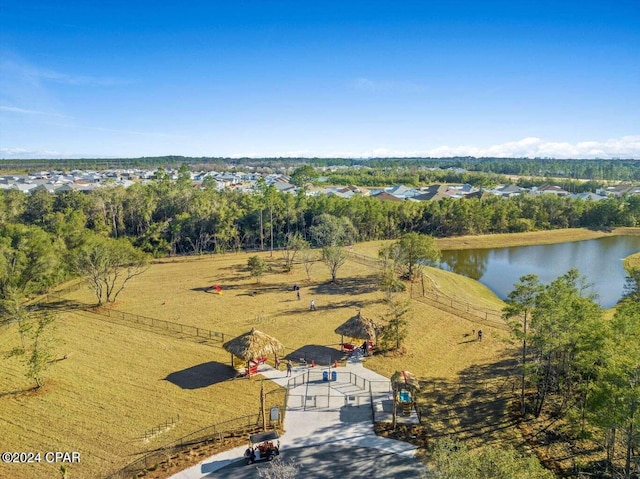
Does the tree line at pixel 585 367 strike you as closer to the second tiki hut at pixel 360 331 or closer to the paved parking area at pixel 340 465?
the paved parking area at pixel 340 465

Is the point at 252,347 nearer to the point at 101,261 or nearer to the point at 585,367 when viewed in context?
the point at 585,367

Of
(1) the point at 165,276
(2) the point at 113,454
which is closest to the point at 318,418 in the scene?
(2) the point at 113,454

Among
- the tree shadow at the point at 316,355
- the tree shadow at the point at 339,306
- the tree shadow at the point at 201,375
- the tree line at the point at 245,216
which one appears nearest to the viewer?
the tree shadow at the point at 201,375

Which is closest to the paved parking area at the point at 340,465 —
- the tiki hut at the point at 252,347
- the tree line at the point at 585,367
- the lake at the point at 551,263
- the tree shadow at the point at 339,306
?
the tiki hut at the point at 252,347

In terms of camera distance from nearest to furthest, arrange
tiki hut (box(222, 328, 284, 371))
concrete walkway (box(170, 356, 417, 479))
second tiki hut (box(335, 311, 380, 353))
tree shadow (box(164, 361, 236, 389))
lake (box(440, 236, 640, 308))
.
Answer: concrete walkway (box(170, 356, 417, 479)) < tree shadow (box(164, 361, 236, 389)) < tiki hut (box(222, 328, 284, 371)) < second tiki hut (box(335, 311, 380, 353)) < lake (box(440, 236, 640, 308))

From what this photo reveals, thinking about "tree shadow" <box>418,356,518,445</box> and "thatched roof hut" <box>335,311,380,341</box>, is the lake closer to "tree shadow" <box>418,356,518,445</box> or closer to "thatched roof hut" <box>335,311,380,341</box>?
"tree shadow" <box>418,356,518,445</box>

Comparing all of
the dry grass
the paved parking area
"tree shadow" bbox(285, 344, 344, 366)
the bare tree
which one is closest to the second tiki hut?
"tree shadow" bbox(285, 344, 344, 366)
